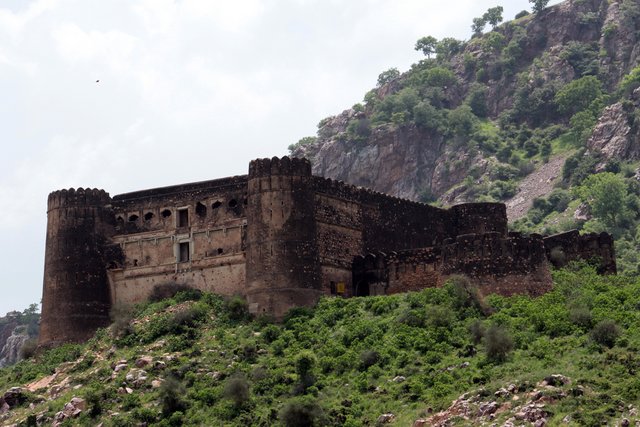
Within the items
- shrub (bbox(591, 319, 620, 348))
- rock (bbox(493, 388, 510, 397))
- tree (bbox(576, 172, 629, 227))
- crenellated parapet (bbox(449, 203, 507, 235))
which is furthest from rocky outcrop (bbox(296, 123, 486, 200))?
rock (bbox(493, 388, 510, 397))

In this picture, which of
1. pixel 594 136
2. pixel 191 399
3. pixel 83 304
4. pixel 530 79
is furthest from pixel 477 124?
pixel 191 399

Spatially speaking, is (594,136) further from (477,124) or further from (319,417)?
(319,417)

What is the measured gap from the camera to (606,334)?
1905 inches

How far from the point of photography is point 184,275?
205ft

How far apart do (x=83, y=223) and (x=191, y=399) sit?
1438 cm

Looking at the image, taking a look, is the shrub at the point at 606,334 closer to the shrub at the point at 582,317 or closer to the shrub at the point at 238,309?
the shrub at the point at 582,317

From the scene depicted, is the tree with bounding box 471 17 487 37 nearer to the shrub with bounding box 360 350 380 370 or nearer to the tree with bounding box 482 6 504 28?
the tree with bounding box 482 6 504 28

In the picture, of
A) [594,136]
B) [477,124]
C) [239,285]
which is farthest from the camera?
[477,124]

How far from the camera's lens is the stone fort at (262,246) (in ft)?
192

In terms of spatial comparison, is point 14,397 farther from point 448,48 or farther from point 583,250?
point 448,48

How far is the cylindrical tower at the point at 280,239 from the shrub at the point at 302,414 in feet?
33.9

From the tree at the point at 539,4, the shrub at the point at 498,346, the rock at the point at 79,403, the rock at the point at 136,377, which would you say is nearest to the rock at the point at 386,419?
the shrub at the point at 498,346

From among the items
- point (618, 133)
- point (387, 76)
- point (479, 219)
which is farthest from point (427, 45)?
point (479, 219)

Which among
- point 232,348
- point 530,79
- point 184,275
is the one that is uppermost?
point 530,79
